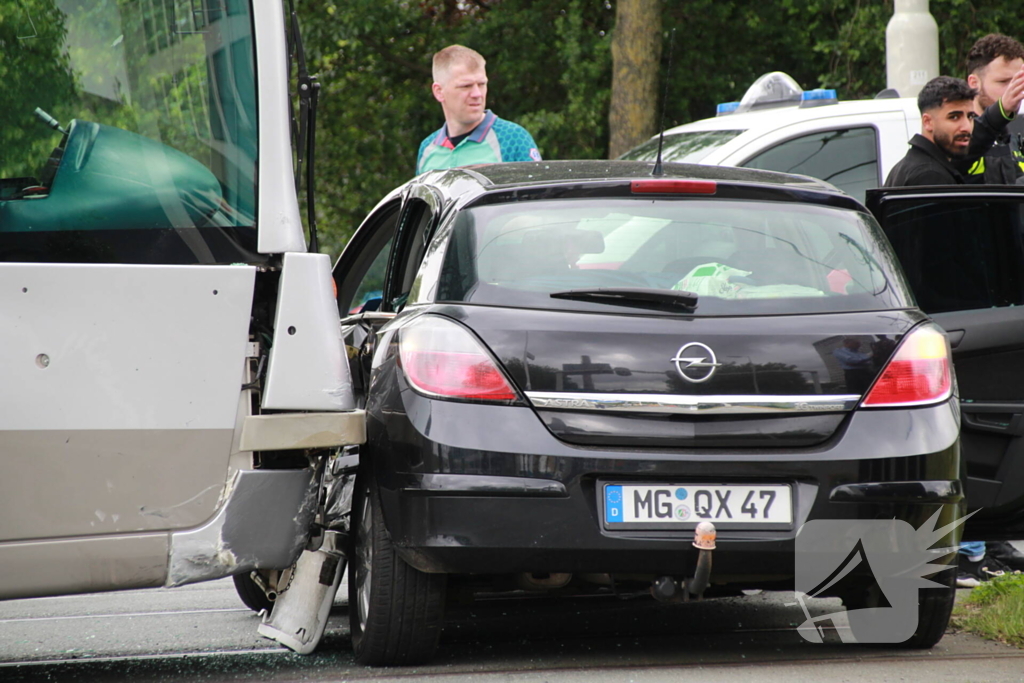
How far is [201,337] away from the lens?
4125 millimetres

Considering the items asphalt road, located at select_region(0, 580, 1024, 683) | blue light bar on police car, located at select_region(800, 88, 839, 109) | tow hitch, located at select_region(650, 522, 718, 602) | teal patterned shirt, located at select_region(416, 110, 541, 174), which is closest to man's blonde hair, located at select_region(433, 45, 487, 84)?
teal patterned shirt, located at select_region(416, 110, 541, 174)

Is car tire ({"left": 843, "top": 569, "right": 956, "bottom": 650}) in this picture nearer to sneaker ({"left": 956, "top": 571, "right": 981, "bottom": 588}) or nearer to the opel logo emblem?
the opel logo emblem

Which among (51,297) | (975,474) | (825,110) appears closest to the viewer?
(51,297)

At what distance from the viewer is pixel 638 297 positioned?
169 inches

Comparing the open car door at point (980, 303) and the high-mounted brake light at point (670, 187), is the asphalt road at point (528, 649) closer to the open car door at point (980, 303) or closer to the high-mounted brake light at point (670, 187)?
the open car door at point (980, 303)

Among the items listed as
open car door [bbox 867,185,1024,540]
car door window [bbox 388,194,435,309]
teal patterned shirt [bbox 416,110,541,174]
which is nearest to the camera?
car door window [bbox 388,194,435,309]

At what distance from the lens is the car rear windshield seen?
4.35 meters

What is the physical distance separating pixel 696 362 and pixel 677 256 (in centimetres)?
41

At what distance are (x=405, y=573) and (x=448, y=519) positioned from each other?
35 cm

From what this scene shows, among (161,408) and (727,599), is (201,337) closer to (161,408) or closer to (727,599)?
(161,408)

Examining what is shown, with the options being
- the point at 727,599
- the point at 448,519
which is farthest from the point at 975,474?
the point at 448,519

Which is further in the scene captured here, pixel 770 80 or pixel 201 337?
pixel 770 80

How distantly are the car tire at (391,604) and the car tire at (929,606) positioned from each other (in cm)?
136

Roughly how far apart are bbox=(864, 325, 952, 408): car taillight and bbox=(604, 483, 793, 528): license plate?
41 cm
